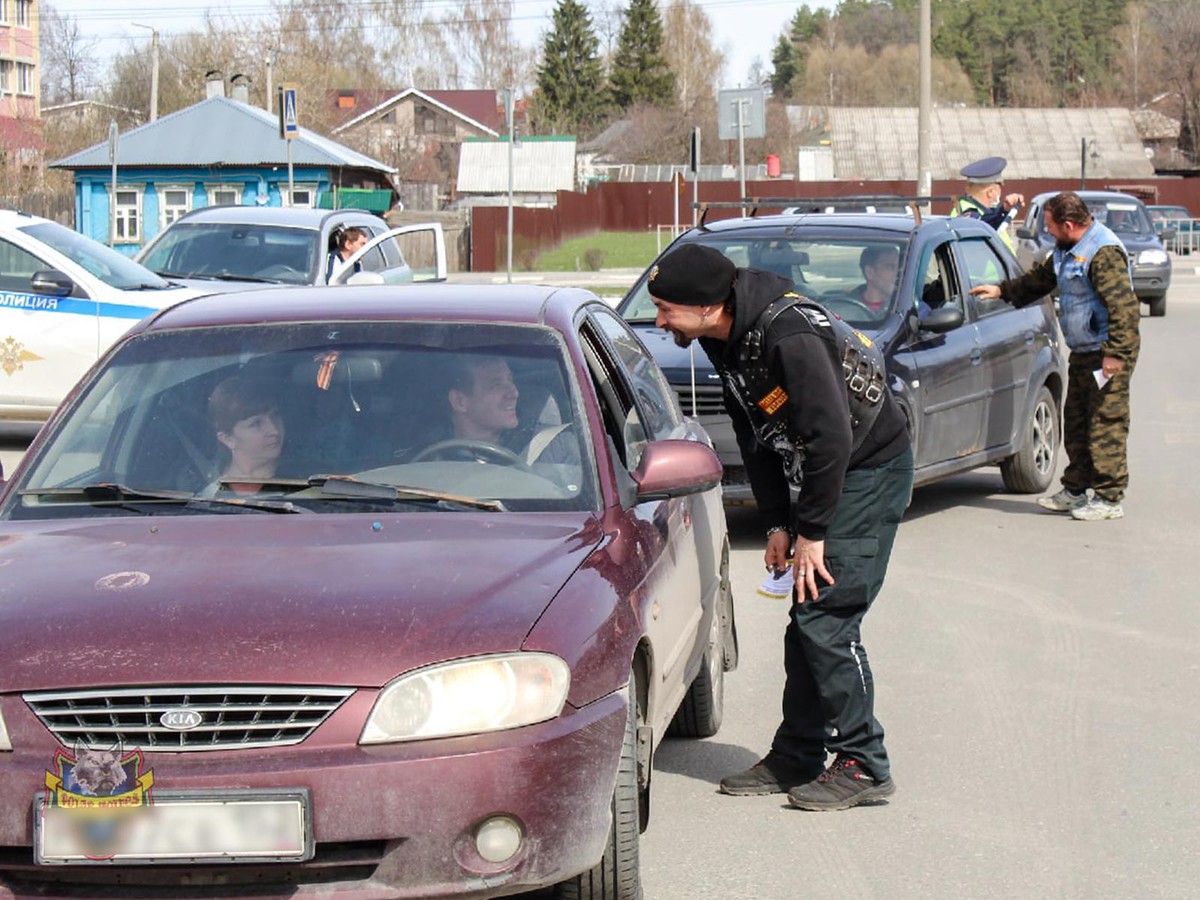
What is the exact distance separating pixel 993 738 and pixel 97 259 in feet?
31.0

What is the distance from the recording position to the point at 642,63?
11762cm

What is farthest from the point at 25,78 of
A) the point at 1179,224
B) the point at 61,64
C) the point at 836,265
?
the point at 836,265

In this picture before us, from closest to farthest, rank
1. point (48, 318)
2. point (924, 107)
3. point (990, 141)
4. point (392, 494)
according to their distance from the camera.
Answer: point (392, 494), point (48, 318), point (924, 107), point (990, 141)

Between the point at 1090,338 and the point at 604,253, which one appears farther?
the point at 604,253

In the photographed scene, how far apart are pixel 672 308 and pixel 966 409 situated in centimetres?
585

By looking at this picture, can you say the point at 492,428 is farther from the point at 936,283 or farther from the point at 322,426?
the point at 936,283

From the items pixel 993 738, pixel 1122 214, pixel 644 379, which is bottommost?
pixel 993 738

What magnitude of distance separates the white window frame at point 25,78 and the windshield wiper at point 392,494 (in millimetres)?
101740

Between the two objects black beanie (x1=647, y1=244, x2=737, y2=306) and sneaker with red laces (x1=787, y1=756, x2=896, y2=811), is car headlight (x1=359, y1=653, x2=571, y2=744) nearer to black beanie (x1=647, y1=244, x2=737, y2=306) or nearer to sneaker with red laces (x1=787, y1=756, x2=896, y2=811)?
black beanie (x1=647, y1=244, x2=737, y2=306)

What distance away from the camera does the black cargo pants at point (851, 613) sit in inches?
203

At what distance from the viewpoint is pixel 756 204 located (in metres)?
12.6

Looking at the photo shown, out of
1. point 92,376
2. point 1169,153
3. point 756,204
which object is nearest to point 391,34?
point 1169,153

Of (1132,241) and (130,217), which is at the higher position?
(130,217)

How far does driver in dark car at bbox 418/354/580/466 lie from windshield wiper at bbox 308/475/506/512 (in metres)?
0.19
